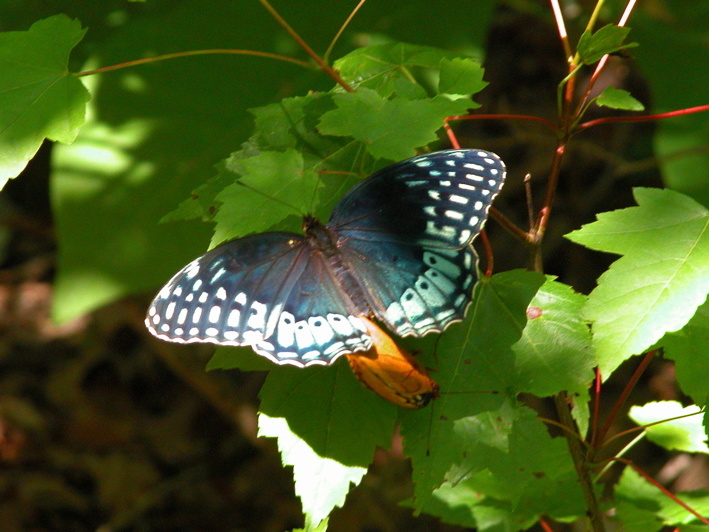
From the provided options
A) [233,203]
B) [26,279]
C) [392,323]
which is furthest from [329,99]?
[26,279]

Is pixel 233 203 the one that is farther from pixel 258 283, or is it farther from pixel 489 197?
pixel 489 197

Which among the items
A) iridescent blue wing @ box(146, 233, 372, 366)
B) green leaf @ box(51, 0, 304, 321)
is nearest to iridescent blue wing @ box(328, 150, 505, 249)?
iridescent blue wing @ box(146, 233, 372, 366)

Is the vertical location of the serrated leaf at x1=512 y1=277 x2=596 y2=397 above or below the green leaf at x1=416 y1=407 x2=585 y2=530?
above

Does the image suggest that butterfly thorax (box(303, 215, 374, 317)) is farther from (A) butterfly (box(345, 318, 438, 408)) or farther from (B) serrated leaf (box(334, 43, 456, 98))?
(B) serrated leaf (box(334, 43, 456, 98))

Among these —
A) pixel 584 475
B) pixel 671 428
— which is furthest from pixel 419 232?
pixel 671 428

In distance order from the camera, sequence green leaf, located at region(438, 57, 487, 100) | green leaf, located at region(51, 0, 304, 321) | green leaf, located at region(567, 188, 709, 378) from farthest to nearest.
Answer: green leaf, located at region(51, 0, 304, 321), green leaf, located at region(438, 57, 487, 100), green leaf, located at region(567, 188, 709, 378)

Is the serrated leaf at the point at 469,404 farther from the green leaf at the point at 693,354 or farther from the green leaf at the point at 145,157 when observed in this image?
the green leaf at the point at 145,157

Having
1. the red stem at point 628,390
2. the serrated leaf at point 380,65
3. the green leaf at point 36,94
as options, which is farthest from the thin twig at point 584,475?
the green leaf at point 36,94
